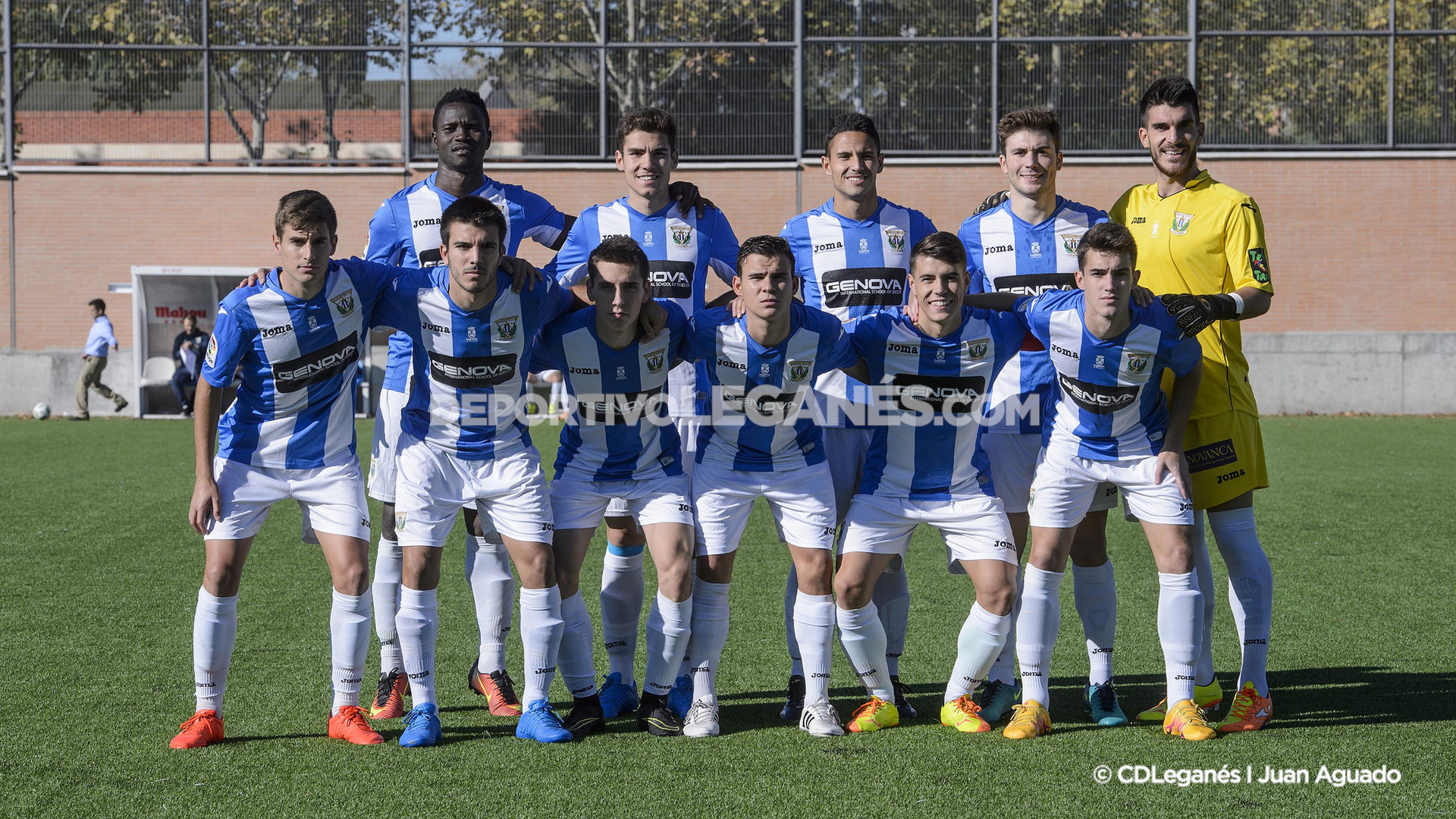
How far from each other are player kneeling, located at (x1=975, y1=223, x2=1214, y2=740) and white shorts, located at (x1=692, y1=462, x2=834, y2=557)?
0.71m

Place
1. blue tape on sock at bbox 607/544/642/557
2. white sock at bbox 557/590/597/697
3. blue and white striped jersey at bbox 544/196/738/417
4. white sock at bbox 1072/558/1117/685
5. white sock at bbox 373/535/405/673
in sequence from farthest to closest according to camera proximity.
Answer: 1. blue and white striped jersey at bbox 544/196/738/417
2. white sock at bbox 373/535/405/673
3. blue tape on sock at bbox 607/544/642/557
4. white sock at bbox 1072/558/1117/685
5. white sock at bbox 557/590/597/697

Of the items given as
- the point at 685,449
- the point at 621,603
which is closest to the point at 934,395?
the point at 685,449

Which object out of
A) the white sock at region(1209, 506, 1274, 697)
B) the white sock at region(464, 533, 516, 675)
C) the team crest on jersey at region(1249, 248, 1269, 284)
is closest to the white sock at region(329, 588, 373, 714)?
the white sock at region(464, 533, 516, 675)

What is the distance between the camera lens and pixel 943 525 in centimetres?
389

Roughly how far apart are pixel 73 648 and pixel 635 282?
9.68 ft

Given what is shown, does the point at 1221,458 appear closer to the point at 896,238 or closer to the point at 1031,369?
the point at 1031,369

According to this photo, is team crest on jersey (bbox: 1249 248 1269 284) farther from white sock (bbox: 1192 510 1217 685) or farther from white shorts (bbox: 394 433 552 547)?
white shorts (bbox: 394 433 552 547)

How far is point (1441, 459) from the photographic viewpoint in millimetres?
11055

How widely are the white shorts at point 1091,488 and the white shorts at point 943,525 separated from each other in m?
0.16

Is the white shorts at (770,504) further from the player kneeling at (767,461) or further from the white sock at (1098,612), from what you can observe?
the white sock at (1098,612)

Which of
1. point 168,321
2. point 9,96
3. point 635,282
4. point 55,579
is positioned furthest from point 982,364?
point 9,96

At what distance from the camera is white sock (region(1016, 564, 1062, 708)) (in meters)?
3.86

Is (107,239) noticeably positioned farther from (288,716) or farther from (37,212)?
(288,716)

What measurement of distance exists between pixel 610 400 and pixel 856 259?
108 cm
